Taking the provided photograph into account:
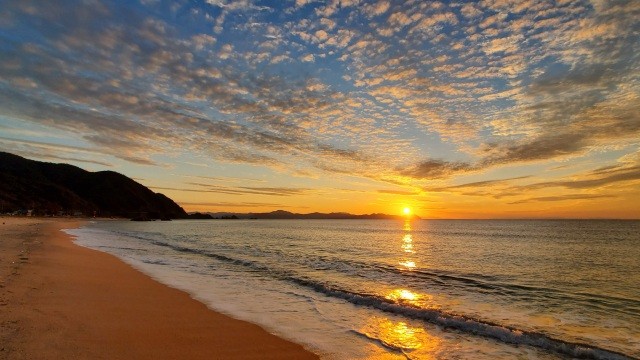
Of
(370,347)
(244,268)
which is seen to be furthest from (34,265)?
(370,347)

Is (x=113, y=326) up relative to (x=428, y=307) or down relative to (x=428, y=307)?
up

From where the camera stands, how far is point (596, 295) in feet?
55.6

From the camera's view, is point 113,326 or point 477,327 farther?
point 477,327

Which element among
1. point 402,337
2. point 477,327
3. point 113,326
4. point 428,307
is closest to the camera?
point 113,326

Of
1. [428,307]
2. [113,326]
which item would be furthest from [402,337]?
[113,326]

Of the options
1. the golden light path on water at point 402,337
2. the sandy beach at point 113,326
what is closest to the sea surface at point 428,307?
the golden light path on water at point 402,337

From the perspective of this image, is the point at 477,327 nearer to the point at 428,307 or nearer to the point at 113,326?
the point at 428,307

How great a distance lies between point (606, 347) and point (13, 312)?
1531 centimetres

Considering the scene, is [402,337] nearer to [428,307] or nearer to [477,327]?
[477,327]

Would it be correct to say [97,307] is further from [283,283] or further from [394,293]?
[394,293]

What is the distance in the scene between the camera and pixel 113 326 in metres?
8.64

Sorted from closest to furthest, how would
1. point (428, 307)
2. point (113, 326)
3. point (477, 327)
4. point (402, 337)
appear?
point (113, 326) < point (402, 337) < point (477, 327) < point (428, 307)

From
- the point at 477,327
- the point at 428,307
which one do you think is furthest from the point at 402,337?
the point at 428,307

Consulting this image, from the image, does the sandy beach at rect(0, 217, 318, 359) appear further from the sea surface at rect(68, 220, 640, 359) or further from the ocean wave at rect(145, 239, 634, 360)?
the ocean wave at rect(145, 239, 634, 360)
